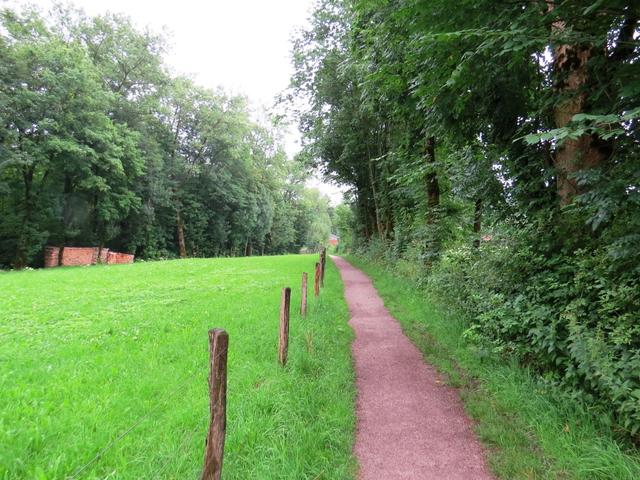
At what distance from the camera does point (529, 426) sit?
341cm

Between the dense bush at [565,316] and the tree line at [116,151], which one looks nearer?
the dense bush at [565,316]

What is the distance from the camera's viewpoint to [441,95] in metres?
5.30

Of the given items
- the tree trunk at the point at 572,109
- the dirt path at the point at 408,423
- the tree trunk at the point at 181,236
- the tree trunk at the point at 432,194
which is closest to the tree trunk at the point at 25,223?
the tree trunk at the point at 181,236

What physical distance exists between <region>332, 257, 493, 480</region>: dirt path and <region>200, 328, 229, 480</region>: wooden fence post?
1.29 metres

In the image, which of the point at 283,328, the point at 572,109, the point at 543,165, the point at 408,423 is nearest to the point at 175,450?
the point at 283,328

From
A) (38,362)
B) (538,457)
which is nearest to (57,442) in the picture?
(38,362)

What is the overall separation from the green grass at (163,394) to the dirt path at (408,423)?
0.69ft

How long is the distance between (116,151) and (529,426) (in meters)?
27.1

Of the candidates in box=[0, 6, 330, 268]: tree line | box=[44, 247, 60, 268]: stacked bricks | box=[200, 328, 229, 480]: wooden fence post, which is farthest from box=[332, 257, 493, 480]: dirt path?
box=[44, 247, 60, 268]: stacked bricks

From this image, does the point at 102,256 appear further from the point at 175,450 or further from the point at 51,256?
the point at 175,450

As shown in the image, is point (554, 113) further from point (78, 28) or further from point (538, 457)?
point (78, 28)

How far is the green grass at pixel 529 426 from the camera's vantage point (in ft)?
9.10

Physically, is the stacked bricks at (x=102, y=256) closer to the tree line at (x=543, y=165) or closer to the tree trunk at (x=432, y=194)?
the tree trunk at (x=432, y=194)

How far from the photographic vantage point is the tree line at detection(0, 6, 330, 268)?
20672mm
